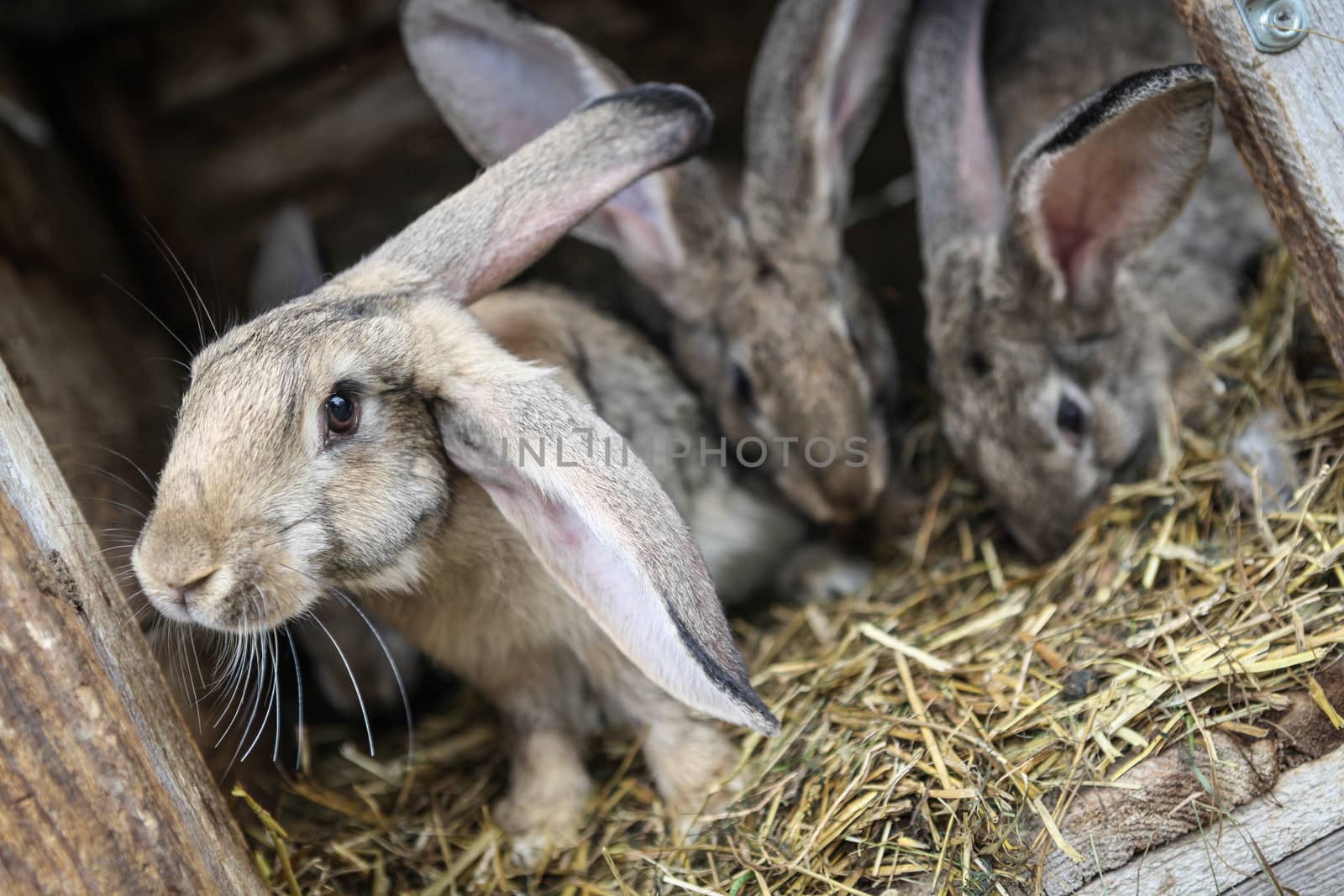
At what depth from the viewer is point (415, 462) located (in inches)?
89.0

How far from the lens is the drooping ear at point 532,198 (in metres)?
2.49

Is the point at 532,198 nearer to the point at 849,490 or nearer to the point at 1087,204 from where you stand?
the point at 849,490

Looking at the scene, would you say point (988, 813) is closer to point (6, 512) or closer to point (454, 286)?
point (454, 286)

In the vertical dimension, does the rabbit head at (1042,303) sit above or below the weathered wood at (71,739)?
below

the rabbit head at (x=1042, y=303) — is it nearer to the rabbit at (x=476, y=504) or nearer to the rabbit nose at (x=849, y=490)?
the rabbit nose at (x=849, y=490)

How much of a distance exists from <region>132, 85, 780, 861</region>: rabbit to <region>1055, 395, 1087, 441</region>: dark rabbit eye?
1187 millimetres

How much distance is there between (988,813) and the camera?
208cm

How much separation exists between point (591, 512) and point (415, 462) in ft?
1.53

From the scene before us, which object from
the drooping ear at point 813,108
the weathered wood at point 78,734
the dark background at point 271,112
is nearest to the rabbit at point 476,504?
the weathered wood at point 78,734

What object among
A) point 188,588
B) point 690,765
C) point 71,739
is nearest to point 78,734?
point 71,739

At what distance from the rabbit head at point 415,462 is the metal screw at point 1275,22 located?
1.24 m

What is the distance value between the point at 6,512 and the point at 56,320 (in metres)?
1.43

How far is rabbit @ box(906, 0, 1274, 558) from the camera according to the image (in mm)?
2756

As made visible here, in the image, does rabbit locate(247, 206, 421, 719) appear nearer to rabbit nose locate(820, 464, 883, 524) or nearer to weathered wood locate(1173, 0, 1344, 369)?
rabbit nose locate(820, 464, 883, 524)
